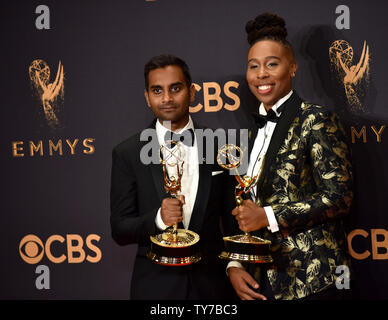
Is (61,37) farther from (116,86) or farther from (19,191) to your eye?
(19,191)

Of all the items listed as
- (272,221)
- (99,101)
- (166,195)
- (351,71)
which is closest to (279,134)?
(272,221)

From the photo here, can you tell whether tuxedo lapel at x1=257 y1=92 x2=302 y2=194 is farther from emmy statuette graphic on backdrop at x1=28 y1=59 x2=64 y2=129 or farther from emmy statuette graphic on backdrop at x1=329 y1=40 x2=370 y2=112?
emmy statuette graphic on backdrop at x1=28 y1=59 x2=64 y2=129

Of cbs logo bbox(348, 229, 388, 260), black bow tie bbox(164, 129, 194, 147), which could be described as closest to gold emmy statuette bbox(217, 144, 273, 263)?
black bow tie bbox(164, 129, 194, 147)

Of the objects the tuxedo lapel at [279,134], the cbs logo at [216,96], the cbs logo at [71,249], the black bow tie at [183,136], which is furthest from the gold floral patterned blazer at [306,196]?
the cbs logo at [71,249]

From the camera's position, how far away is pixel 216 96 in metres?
2.69

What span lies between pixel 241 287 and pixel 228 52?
1438 millimetres

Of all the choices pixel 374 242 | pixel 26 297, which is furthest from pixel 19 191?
pixel 374 242

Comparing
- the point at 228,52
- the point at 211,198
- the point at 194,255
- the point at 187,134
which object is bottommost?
the point at 194,255

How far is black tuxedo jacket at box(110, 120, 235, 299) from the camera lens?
6.89ft

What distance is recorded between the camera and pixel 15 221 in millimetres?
2807

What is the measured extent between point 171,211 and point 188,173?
36cm

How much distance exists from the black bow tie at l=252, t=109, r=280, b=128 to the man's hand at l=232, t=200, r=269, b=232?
46 centimetres

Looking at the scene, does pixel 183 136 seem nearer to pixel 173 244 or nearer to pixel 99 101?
pixel 173 244

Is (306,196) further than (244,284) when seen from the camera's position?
No
